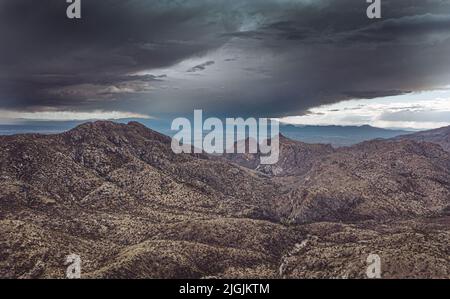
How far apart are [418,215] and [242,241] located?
3992 inches

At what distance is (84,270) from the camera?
346ft

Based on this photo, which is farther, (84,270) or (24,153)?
(24,153)

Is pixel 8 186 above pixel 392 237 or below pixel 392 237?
above

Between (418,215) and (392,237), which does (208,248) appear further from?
(418,215)

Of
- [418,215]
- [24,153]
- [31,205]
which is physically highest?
[24,153]

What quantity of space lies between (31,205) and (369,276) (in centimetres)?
12075
